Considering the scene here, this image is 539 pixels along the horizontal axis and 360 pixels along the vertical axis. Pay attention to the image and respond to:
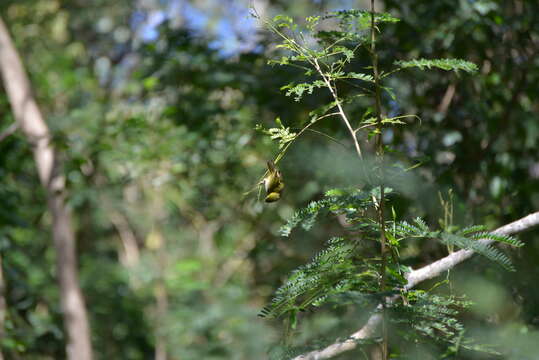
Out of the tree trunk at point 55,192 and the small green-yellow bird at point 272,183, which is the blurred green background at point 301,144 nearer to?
the tree trunk at point 55,192

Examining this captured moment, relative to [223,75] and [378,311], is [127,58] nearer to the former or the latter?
[223,75]

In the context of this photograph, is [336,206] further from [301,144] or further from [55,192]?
[55,192]

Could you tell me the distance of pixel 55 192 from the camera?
3000mm

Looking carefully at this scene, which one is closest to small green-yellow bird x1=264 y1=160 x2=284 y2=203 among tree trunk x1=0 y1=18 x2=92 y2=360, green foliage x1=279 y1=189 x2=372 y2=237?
green foliage x1=279 y1=189 x2=372 y2=237

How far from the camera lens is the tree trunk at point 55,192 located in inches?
116

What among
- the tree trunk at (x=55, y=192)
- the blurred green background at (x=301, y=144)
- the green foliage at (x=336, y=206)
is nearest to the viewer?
the green foliage at (x=336, y=206)

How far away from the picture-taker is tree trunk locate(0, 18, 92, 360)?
2.95 metres

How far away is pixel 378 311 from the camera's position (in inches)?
32.9

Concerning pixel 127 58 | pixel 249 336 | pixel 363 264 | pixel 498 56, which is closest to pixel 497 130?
pixel 498 56

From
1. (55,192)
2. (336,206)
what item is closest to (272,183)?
(336,206)

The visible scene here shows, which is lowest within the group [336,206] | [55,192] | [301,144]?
[55,192]

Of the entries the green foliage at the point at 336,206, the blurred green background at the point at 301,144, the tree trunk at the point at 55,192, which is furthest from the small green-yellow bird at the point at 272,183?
the tree trunk at the point at 55,192

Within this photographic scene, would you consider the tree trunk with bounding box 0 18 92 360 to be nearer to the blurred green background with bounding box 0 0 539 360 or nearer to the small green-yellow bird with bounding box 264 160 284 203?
the blurred green background with bounding box 0 0 539 360

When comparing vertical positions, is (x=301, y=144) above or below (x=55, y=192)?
above
